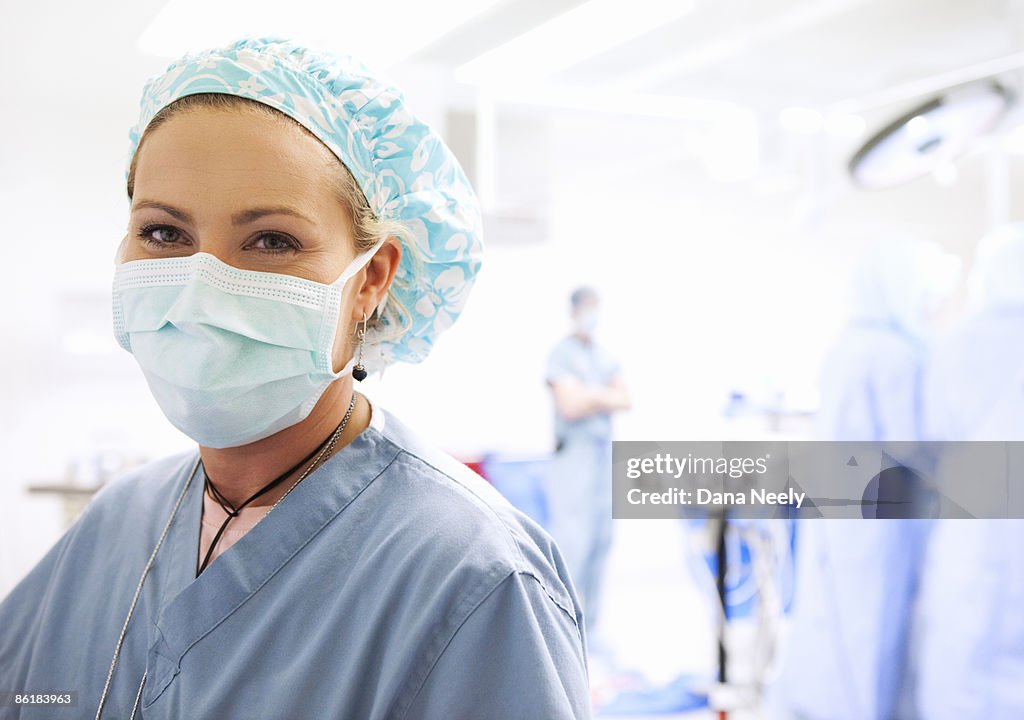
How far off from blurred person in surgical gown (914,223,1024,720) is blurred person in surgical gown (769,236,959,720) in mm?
71

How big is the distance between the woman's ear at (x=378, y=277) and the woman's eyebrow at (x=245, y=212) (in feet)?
0.35

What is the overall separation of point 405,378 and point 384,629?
91.1 inches

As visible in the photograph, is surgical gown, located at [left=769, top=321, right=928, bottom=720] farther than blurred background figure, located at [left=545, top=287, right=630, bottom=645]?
No

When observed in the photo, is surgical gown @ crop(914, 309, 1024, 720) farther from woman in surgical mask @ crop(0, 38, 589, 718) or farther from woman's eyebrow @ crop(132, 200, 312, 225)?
woman's eyebrow @ crop(132, 200, 312, 225)

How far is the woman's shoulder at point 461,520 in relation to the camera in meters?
0.77

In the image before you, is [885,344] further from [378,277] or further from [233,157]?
[233,157]

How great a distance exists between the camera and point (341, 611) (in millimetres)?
782

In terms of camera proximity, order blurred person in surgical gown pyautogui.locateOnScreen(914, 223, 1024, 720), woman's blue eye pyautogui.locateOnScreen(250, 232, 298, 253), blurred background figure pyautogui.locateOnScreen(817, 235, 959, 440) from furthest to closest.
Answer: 1. blurred background figure pyautogui.locateOnScreen(817, 235, 959, 440)
2. blurred person in surgical gown pyautogui.locateOnScreen(914, 223, 1024, 720)
3. woman's blue eye pyautogui.locateOnScreen(250, 232, 298, 253)

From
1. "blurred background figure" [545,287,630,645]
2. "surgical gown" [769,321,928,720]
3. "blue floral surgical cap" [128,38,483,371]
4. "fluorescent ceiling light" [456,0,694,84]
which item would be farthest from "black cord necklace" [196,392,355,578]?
"blurred background figure" [545,287,630,645]

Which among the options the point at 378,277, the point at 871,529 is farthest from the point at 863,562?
the point at 378,277

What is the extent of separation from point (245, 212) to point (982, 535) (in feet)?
4.78

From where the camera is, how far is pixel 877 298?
1850mm

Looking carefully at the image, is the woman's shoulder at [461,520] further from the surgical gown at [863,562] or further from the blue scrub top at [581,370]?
the blue scrub top at [581,370]

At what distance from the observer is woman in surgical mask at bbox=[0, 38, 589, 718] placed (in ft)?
2.46
